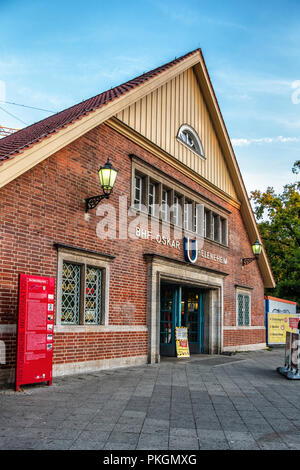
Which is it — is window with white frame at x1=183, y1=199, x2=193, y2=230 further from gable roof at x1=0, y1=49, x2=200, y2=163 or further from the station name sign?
gable roof at x1=0, y1=49, x2=200, y2=163

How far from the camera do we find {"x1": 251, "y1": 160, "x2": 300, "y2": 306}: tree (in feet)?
102

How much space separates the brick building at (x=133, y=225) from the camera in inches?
360

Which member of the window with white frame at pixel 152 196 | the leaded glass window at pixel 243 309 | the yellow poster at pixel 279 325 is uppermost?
the window with white frame at pixel 152 196

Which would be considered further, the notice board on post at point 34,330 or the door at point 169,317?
the door at point 169,317

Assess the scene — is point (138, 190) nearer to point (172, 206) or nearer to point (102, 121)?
point (172, 206)

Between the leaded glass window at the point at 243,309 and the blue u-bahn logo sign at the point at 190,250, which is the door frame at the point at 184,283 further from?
the leaded glass window at the point at 243,309

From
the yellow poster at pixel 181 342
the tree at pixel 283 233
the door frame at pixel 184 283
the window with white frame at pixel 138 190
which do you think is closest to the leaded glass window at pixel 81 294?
the door frame at pixel 184 283

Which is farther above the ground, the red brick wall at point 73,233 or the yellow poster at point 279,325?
the red brick wall at point 73,233

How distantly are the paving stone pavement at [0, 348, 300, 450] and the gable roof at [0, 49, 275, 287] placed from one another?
3826 millimetres

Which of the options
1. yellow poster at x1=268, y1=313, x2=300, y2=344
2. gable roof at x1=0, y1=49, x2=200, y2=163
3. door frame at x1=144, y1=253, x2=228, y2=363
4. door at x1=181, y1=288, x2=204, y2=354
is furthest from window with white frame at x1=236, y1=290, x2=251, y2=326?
gable roof at x1=0, y1=49, x2=200, y2=163

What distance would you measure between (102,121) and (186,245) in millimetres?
5854

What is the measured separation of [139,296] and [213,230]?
6.35 metres

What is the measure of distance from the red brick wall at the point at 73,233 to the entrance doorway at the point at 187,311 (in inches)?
66.5

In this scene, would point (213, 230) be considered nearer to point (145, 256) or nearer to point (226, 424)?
point (145, 256)
